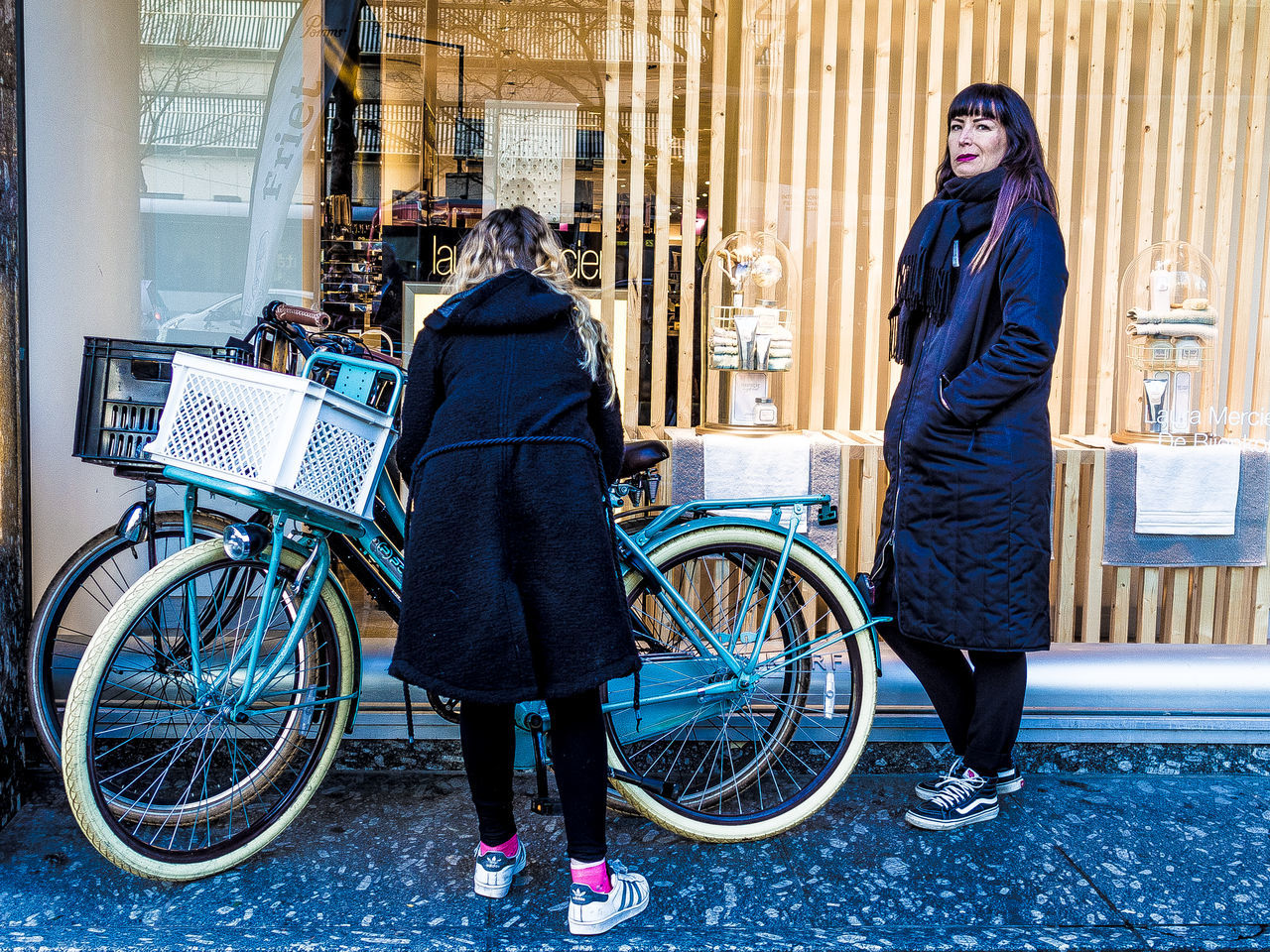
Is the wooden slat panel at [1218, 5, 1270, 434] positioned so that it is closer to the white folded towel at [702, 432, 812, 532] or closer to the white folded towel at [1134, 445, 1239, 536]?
the white folded towel at [1134, 445, 1239, 536]

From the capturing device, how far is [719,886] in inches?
127

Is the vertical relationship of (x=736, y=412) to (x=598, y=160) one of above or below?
below

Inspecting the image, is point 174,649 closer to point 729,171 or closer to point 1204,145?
point 729,171

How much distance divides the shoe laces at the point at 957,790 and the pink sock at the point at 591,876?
1128mm

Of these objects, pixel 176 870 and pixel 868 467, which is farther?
pixel 868 467

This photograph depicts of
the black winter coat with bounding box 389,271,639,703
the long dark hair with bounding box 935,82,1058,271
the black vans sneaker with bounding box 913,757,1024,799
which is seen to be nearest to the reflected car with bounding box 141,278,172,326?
the black winter coat with bounding box 389,271,639,703

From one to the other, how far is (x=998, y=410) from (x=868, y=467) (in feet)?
3.71

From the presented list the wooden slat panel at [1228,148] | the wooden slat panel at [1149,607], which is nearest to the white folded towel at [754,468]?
the wooden slat panel at [1149,607]

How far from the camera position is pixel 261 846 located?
3.24 m

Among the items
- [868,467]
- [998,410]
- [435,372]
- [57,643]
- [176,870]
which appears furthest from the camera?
[868,467]

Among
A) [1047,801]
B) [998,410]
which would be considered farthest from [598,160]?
[1047,801]

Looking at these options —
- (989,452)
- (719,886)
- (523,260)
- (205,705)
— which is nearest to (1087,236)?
(989,452)

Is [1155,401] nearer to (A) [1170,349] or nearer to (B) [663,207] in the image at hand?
(A) [1170,349]

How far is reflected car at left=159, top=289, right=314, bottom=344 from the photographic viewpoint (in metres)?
4.50
